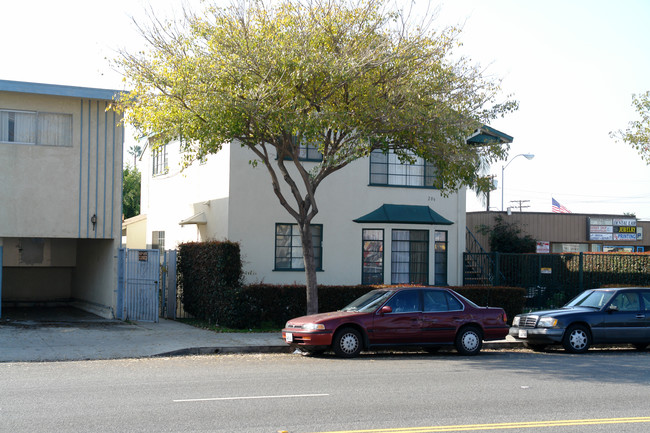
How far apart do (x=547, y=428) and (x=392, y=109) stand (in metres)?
9.44

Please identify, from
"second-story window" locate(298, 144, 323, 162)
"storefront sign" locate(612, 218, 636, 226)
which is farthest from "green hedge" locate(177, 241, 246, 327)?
"storefront sign" locate(612, 218, 636, 226)

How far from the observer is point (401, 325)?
571 inches

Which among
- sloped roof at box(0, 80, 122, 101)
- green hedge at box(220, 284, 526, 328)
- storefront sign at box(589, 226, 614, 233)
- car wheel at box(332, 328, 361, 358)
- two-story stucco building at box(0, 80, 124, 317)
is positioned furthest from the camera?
storefront sign at box(589, 226, 614, 233)

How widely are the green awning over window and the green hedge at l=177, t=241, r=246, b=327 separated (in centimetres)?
502

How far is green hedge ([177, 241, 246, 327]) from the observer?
59.6 feet

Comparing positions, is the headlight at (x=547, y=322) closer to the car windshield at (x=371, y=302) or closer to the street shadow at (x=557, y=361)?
the street shadow at (x=557, y=361)

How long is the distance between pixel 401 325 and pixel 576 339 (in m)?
4.33

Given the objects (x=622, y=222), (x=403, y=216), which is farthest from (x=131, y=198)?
(x=622, y=222)

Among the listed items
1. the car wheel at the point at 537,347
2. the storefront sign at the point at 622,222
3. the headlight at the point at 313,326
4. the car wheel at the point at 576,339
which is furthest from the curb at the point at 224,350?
the storefront sign at the point at 622,222

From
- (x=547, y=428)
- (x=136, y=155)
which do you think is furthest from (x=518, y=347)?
(x=136, y=155)

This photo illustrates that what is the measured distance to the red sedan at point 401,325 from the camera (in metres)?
14.1

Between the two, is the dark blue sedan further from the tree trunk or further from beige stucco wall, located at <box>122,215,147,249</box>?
beige stucco wall, located at <box>122,215,147,249</box>

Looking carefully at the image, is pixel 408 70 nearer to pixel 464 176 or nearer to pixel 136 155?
pixel 464 176

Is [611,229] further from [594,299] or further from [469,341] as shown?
[469,341]
